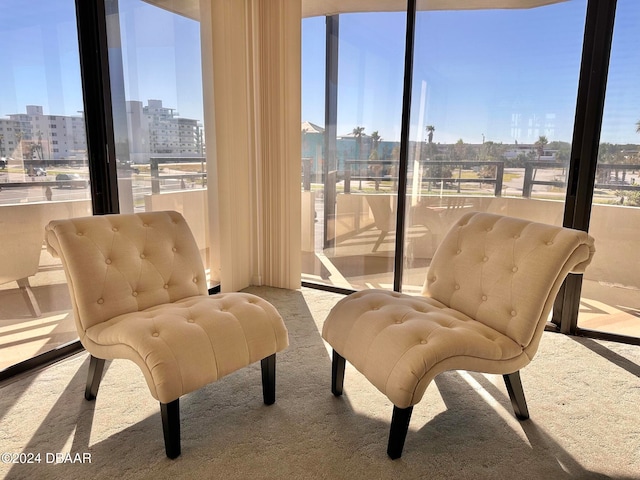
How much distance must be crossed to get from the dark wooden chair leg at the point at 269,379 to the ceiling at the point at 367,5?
7.32 ft

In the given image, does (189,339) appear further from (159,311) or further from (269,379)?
(269,379)

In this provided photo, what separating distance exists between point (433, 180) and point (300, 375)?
164 centimetres

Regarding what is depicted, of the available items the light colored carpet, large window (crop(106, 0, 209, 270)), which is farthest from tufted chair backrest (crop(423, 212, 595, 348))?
large window (crop(106, 0, 209, 270))

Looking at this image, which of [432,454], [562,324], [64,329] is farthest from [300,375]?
Answer: [562,324]

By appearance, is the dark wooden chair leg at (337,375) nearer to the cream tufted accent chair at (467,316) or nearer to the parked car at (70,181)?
the cream tufted accent chair at (467,316)

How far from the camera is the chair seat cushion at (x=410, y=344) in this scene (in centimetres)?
137

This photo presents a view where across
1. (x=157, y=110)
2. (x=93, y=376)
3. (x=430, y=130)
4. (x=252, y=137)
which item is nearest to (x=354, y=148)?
(x=430, y=130)

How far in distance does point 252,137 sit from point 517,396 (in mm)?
2436

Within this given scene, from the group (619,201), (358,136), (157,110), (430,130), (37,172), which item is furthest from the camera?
(358,136)

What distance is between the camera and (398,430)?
143 cm

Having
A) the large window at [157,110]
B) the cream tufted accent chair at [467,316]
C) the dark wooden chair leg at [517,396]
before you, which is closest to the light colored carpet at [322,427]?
the dark wooden chair leg at [517,396]

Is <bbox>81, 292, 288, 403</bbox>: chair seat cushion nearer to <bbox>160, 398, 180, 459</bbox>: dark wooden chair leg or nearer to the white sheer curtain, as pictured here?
<bbox>160, 398, 180, 459</bbox>: dark wooden chair leg

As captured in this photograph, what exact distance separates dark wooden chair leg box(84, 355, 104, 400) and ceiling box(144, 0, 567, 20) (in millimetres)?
2082

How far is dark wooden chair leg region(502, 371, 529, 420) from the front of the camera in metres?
1.68
